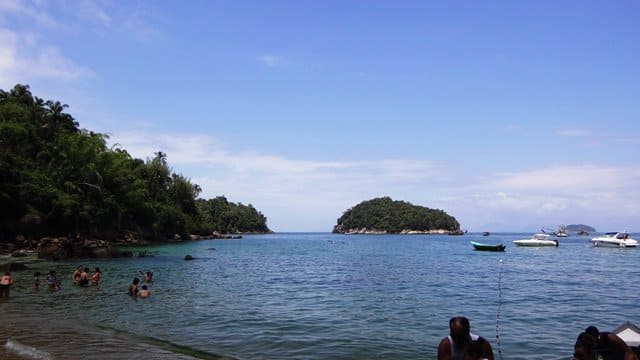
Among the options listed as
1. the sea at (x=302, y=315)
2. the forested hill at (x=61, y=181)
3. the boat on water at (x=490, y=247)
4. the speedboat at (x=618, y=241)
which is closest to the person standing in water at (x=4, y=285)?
the sea at (x=302, y=315)

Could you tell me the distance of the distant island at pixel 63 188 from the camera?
6694 centimetres

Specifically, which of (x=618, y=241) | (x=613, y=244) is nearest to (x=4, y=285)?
(x=618, y=241)

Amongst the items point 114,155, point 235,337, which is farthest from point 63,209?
point 235,337

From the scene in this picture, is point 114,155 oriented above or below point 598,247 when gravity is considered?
above

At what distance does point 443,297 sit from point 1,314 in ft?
73.3

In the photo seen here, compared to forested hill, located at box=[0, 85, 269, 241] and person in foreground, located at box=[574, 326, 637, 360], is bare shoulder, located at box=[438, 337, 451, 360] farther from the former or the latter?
forested hill, located at box=[0, 85, 269, 241]

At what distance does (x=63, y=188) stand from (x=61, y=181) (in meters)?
1.25

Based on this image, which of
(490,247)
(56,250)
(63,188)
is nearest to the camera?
(56,250)

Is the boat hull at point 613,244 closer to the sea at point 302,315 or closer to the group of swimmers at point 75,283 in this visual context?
the sea at point 302,315

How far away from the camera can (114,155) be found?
100312 millimetres

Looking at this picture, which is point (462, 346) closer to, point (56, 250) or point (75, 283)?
point (75, 283)

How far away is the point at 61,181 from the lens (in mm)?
76688

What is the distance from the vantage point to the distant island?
66.9 meters

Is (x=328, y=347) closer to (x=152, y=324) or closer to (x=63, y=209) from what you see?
(x=152, y=324)
